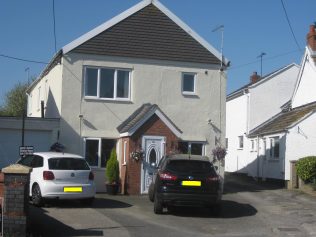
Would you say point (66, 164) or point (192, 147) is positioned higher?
point (192, 147)

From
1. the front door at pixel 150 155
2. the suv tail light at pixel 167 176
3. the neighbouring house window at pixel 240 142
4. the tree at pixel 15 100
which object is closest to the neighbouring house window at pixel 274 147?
the neighbouring house window at pixel 240 142

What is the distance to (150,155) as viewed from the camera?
2253cm

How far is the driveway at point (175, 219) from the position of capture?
13.1m

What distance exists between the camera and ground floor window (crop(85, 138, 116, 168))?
23.3 m

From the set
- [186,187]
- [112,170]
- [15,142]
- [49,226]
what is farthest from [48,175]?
[15,142]

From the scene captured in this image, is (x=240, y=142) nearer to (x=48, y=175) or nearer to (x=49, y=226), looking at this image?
(x=48, y=175)

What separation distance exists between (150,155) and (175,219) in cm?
713

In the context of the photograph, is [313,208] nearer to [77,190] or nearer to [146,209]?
[146,209]

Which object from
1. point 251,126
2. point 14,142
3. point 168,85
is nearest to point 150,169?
point 168,85

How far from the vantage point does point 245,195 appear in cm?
2273

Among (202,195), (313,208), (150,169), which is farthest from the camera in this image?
(150,169)

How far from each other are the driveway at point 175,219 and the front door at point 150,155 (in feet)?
3.34

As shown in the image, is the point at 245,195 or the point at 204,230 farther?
the point at 245,195

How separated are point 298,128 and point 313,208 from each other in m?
8.14
